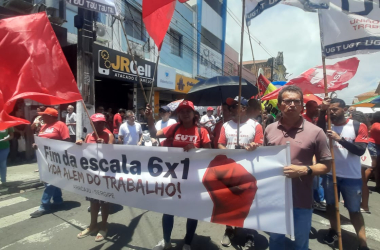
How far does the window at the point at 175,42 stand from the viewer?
668 inches

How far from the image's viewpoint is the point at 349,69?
137 inches

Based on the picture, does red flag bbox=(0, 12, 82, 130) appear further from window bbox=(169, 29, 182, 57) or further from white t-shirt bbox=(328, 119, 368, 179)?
window bbox=(169, 29, 182, 57)

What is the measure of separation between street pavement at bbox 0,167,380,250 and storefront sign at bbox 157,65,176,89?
971 cm

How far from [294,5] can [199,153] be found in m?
1.87

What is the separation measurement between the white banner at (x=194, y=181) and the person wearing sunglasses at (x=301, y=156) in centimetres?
9

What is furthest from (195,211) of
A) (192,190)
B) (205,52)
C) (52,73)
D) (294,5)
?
(205,52)

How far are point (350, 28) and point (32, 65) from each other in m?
3.36

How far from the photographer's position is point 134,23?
44.9 feet

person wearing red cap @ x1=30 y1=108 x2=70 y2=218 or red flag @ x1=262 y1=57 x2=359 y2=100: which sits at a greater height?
red flag @ x1=262 y1=57 x2=359 y2=100

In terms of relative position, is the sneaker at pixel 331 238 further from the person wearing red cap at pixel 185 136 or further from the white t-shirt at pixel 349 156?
the person wearing red cap at pixel 185 136

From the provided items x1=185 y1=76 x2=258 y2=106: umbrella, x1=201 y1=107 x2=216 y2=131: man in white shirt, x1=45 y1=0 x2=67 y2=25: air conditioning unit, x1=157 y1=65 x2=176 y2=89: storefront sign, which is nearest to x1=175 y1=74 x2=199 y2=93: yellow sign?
x1=157 y1=65 x2=176 y2=89: storefront sign

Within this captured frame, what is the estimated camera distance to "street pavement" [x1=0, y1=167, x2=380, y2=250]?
10.9 ft

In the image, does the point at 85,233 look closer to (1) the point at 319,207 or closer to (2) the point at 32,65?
(2) the point at 32,65

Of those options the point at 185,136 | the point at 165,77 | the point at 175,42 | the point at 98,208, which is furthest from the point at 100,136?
Result: the point at 175,42
